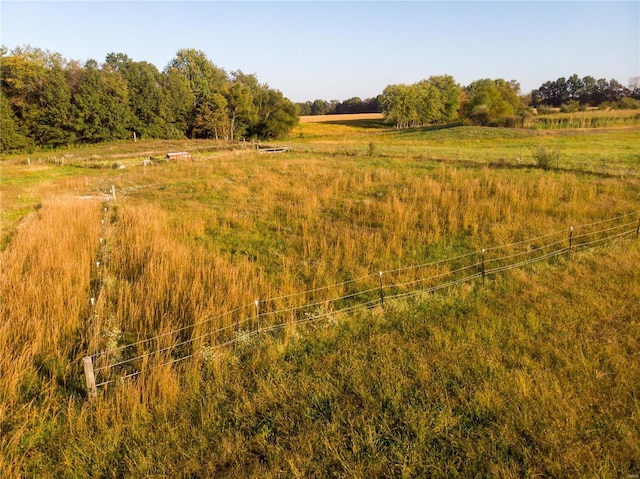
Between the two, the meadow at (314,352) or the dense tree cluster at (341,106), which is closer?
the meadow at (314,352)

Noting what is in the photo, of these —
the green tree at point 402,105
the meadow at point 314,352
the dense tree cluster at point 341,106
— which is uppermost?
the dense tree cluster at point 341,106

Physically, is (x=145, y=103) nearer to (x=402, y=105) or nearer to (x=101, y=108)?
(x=101, y=108)

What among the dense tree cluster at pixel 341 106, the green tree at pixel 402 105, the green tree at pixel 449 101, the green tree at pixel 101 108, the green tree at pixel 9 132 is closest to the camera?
the green tree at pixel 9 132

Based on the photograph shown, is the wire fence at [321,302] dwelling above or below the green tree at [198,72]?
below

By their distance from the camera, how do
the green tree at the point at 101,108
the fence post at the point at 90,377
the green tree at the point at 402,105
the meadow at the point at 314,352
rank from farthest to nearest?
the green tree at the point at 402,105 → the green tree at the point at 101,108 → the fence post at the point at 90,377 → the meadow at the point at 314,352

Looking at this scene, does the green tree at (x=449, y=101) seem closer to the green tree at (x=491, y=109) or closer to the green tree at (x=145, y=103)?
the green tree at (x=491, y=109)

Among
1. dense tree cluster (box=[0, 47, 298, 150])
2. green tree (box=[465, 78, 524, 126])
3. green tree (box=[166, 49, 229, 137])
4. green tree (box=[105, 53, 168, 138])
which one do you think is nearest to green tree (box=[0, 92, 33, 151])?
dense tree cluster (box=[0, 47, 298, 150])

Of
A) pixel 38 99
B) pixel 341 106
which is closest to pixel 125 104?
pixel 38 99

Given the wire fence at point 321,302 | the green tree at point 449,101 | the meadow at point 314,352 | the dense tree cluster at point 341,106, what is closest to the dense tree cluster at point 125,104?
the green tree at point 449,101

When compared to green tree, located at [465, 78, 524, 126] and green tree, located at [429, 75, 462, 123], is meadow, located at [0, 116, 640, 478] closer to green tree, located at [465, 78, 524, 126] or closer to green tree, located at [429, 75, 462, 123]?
green tree, located at [465, 78, 524, 126]
